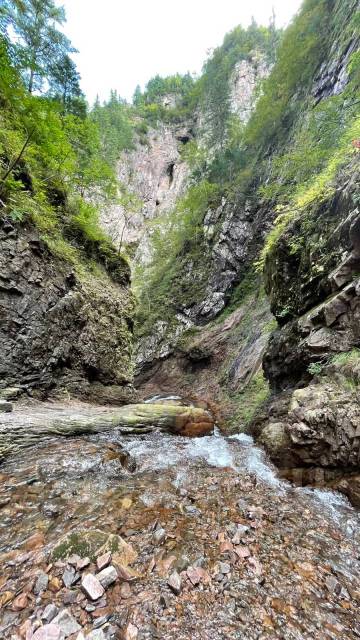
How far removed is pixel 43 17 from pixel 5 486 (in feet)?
70.2

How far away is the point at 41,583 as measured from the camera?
8.33 ft

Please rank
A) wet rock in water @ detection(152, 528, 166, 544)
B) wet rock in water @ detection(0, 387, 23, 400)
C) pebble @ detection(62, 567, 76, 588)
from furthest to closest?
wet rock in water @ detection(0, 387, 23, 400)
wet rock in water @ detection(152, 528, 166, 544)
pebble @ detection(62, 567, 76, 588)

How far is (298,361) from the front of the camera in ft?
24.6

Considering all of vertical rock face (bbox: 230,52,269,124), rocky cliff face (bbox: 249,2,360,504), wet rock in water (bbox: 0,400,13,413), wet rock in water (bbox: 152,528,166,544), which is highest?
vertical rock face (bbox: 230,52,269,124)

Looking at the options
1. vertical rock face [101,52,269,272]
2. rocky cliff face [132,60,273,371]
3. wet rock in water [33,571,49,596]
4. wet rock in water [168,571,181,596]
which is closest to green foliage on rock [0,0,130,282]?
wet rock in water [33,571,49,596]

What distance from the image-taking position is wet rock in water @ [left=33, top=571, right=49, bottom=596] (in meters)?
2.47

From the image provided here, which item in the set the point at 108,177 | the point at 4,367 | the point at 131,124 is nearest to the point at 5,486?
the point at 4,367

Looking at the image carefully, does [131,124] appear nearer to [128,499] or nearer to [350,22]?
[350,22]

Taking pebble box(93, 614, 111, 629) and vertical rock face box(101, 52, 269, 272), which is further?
vertical rock face box(101, 52, 269, 272)

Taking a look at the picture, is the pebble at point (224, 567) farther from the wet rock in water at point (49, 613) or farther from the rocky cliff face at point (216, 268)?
the rocky cliff face at point (216, 268)

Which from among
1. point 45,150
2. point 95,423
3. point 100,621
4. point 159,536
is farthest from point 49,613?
point 45,150

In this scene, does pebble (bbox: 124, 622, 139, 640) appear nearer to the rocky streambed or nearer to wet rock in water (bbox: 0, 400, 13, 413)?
the rocky streambed

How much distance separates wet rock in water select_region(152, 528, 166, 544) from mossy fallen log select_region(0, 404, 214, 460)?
12.3 ft

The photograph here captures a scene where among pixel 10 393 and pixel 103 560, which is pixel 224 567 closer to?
pixel 103 560
